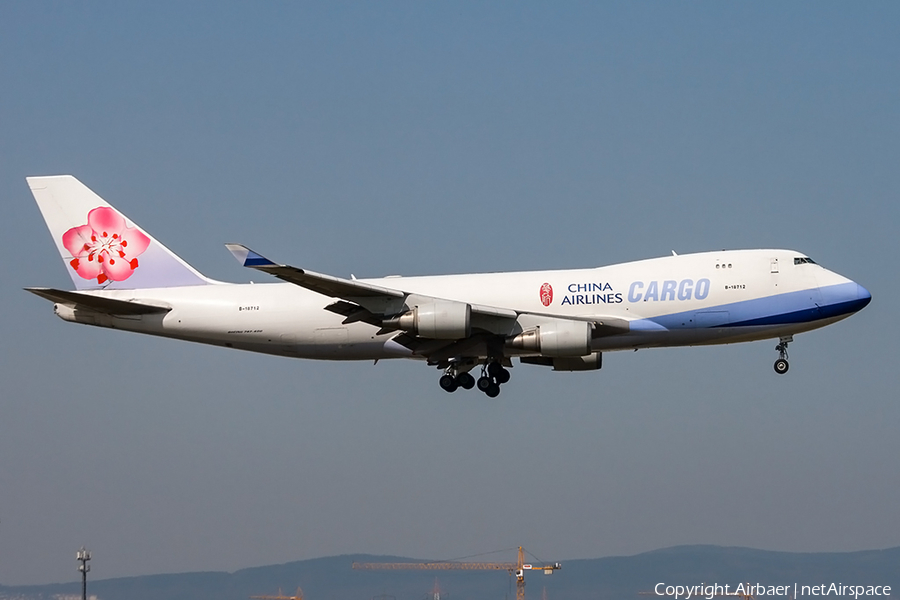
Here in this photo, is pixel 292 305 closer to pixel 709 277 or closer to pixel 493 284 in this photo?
pixel 493 284

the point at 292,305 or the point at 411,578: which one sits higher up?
the point at 292,305

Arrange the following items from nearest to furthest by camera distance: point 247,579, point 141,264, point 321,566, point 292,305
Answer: point 292,305, point 141,264, point 247,579, point 321,566

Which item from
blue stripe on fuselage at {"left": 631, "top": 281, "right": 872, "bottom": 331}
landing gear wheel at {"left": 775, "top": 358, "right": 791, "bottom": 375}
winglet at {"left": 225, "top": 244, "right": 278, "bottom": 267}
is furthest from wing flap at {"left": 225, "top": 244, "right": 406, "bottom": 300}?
landing gear wheel at {"left": 775, "top": 358, "right": 791, "bottom": 375}

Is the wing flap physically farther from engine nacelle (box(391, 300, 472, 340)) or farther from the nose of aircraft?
the nose of aircraft

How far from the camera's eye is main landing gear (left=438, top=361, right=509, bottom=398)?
133ft

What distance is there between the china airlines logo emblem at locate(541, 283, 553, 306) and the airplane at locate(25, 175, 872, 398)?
0.05 m

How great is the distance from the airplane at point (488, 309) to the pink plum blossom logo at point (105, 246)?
0.66 metres

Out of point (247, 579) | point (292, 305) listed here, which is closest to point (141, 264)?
point (292, 305)

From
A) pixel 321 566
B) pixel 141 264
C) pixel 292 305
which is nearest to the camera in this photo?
pixel 292 305

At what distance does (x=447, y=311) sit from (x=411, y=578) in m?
88.5

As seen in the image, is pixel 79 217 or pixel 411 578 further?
pixel 411 578

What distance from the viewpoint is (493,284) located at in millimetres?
39156

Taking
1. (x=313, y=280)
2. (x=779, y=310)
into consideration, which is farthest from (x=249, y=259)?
(x=779, y=310)

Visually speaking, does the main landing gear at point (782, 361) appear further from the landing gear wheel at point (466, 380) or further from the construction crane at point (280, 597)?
the construction crane at point (280, 597)
